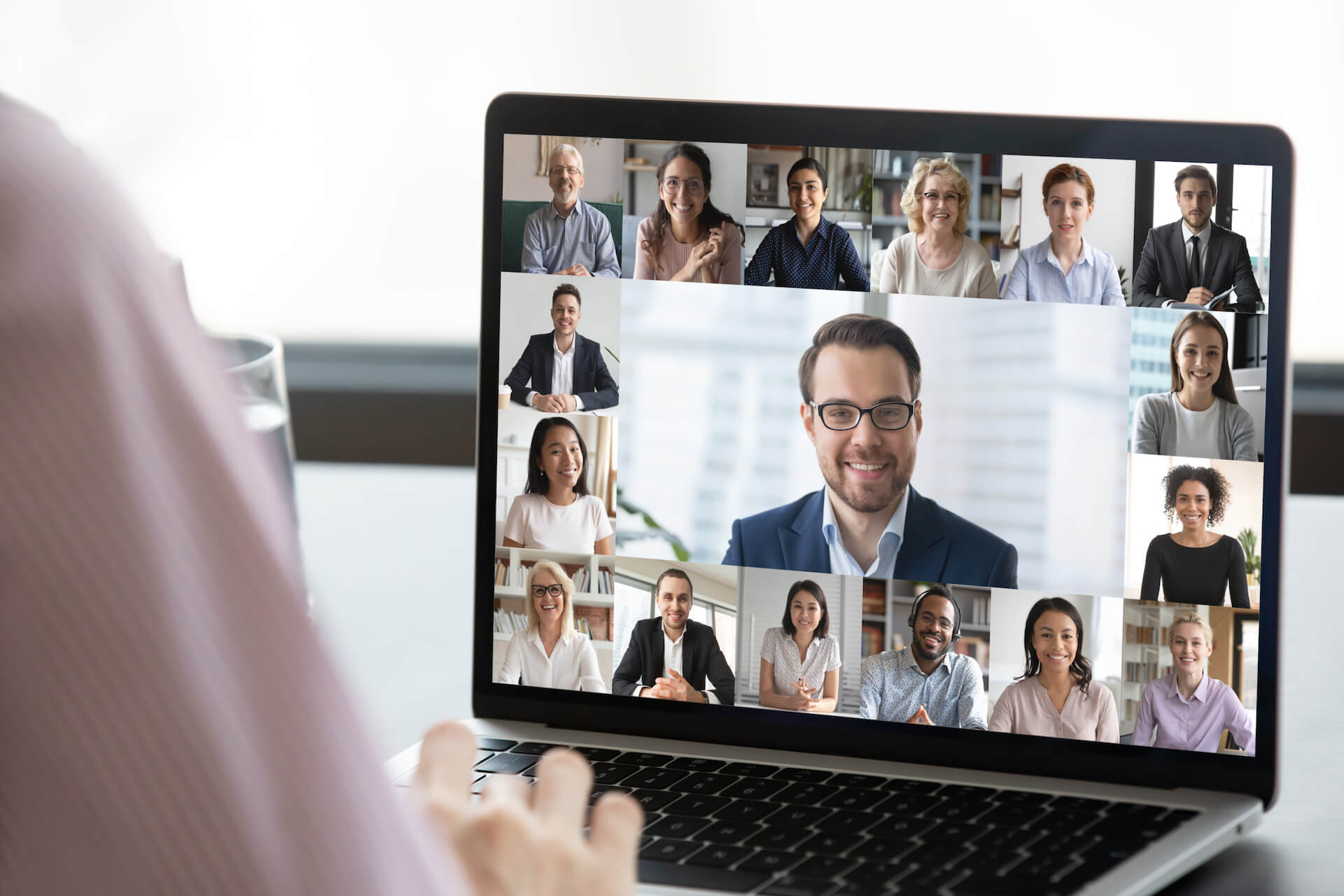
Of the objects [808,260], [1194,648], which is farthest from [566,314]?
[1194,648]

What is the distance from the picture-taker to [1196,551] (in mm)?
532

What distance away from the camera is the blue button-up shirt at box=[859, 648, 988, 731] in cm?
56

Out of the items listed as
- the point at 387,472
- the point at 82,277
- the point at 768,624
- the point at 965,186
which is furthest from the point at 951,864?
the point at 387,472

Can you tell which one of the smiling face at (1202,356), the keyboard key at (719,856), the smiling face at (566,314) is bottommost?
the keyboard key at (719,856)

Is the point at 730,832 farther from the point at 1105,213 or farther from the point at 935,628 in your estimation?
the point at 1105,213

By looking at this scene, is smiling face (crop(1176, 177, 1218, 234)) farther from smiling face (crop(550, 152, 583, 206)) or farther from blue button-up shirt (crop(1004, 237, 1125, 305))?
smiling face (crop(550, 152, 583, 206))

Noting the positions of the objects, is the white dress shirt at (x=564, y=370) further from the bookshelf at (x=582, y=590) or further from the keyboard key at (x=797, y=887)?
the keyboard key at (x=797, y=887)

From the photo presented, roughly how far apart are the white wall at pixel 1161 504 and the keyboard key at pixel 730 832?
20cm

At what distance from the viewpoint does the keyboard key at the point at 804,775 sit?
1.81 feet

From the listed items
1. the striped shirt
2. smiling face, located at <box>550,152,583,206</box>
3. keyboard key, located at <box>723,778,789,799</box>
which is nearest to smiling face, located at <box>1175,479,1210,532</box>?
keyboard key, located at <box>723,778,789,799</box>

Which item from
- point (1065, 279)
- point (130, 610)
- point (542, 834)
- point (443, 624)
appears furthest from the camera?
point (443, 624)

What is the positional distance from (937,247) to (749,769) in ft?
0.84

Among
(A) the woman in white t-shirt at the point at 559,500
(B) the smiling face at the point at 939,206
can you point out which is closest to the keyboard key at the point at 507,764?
(A) the woman in white t-shirt at the point at 559,500

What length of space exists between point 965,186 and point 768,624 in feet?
0.74
